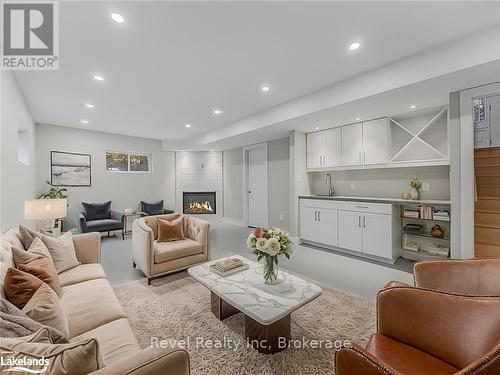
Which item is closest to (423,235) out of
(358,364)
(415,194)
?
(415,194)

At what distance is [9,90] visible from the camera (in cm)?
261

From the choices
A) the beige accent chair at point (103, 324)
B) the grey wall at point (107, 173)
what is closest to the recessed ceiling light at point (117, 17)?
the beige accent chair at point (103, 324)

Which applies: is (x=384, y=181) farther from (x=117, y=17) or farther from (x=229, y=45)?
(x=117, y=17)

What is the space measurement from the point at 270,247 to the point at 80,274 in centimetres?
178

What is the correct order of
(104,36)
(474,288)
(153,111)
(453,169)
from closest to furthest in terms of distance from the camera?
(474,288) < (104,36) < (453,169) < (153,111)

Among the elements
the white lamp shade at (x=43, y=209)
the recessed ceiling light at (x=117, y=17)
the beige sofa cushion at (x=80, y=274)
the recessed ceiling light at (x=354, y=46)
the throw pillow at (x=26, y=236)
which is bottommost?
the beige sofa cushion at (x=80, y=274)

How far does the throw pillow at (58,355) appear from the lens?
0.65 metres

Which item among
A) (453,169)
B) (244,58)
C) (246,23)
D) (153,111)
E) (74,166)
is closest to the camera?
(246,23)

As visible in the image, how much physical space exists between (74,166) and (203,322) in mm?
5445

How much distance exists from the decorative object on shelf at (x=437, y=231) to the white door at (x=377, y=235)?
2.12 ft

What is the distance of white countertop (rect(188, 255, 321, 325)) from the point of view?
1525 mm

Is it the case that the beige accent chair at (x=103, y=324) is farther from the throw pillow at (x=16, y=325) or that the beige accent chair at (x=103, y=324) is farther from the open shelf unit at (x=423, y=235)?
the open shelf unit at (x=423, y=235)

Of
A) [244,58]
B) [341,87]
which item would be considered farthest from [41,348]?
[341,87]

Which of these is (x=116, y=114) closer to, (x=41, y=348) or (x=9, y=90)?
(x=9, y=90)
